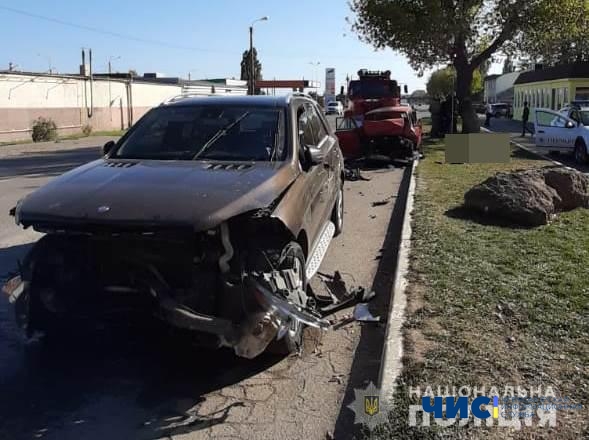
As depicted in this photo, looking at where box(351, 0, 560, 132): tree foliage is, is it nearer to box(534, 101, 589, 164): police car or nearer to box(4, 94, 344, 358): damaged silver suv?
box(534, 101, 589, 164): police car

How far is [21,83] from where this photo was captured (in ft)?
112

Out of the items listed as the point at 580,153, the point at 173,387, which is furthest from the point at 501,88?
the point at 173,387

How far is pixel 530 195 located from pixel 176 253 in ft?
20.4

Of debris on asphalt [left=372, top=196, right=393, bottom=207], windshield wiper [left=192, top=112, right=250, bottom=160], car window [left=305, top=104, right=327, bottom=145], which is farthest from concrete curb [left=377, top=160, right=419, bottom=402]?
debris on asphalt [left=372, top=196, right=393, bottom=207]

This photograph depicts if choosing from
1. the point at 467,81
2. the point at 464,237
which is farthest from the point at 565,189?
the point at 467,81

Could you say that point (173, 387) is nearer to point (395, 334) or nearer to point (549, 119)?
point (395, 334)

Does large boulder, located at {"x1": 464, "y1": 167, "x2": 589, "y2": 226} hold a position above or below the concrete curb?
above

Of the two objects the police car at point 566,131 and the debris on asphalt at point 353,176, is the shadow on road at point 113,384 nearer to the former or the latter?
the debris on asphalt at point 353,176

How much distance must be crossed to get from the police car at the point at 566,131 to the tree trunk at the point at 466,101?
733 cm

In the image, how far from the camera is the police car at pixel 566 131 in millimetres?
18219

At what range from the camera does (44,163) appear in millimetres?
20547

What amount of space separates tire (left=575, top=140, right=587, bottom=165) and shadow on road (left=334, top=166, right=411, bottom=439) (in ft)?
38.6

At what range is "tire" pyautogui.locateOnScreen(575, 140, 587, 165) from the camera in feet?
59.1

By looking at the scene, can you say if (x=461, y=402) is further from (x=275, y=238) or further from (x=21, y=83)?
(x=21, y=83)
